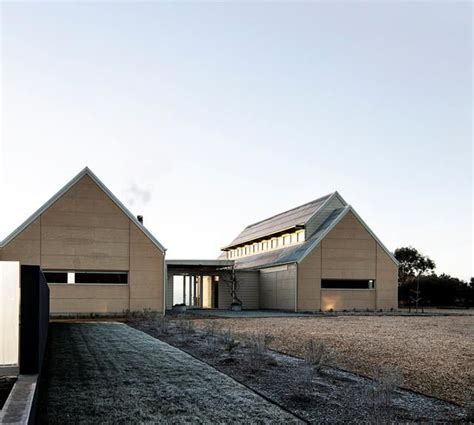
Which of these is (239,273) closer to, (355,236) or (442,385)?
(355,236)

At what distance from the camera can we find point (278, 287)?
4247cm

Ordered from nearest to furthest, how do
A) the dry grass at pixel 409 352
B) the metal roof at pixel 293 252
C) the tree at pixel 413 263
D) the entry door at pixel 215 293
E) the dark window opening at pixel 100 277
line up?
the dry grass at pixel 409 352, the dark window opening at pixel 100 277, the metal roof at pixel 293 252, the entry door at pixel 215 293, the tree at pixel 413 263

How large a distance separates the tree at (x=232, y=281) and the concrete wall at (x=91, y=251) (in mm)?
10833

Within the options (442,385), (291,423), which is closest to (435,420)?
(291,423)

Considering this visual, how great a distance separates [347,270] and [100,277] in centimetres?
1661

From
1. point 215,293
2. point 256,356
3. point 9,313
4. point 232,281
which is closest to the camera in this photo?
point 9,313

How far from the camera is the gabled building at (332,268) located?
3947 cm

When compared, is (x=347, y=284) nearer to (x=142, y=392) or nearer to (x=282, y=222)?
(x=282, y=222)

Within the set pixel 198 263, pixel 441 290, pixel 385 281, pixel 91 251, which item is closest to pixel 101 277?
pixel 91 251

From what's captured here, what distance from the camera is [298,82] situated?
68.0 ft

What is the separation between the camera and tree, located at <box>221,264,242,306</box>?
147ft

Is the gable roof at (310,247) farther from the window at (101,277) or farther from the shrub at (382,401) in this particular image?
the shrub at (382,401)

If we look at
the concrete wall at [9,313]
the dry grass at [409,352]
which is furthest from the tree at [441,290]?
the concrete wall at [9,313]

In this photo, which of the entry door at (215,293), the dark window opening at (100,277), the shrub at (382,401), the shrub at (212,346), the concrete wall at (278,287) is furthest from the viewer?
the entry door at (215,293)
